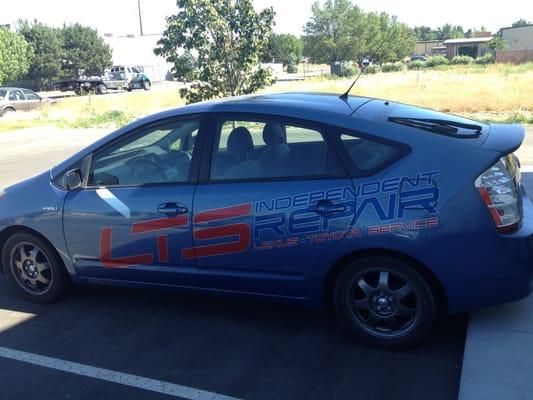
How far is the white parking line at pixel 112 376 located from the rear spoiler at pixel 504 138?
6.84ft

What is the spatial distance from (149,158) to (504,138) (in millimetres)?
2400

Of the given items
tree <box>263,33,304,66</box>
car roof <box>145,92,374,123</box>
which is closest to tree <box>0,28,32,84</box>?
car roof <box>145,92,374,123</box>

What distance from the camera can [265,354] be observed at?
140 inches

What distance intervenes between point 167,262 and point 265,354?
0.92 meters

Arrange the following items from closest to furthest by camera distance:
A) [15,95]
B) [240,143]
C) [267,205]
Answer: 1. [267,205]
2. [240,143]
3. [15,95]

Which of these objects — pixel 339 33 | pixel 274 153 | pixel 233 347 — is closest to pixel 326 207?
pixel 274 153

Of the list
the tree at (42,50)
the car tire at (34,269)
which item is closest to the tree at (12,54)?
the tree at (42,50)

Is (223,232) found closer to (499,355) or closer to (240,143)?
(240,143)

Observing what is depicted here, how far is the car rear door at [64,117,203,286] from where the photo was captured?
3.76 m

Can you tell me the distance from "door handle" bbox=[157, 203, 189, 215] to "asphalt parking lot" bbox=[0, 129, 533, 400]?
2.85ft

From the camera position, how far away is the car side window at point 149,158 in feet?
12.7

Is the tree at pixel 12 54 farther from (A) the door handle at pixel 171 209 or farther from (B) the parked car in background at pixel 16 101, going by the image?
(A) the door handle at pixel 171 209

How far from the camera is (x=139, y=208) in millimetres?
3816

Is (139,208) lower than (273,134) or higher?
lower
